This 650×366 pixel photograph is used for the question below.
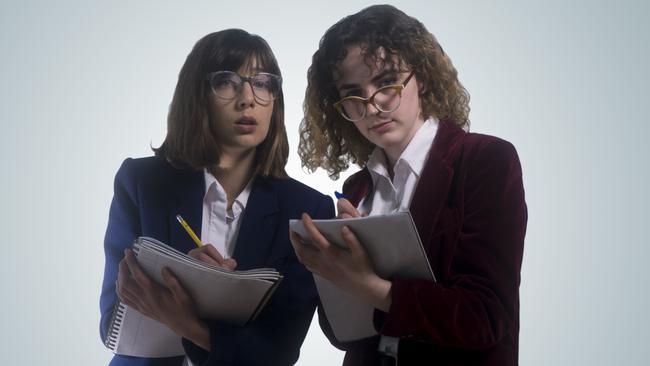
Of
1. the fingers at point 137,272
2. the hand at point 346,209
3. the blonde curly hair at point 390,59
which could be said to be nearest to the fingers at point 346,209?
the hand at point 346,209

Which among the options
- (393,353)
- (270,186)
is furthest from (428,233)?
(270,186)

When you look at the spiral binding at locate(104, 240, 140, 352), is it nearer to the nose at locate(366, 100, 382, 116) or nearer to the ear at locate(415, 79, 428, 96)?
the nose at locate(366, 100, 382, 116)

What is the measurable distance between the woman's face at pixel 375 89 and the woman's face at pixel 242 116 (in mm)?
349

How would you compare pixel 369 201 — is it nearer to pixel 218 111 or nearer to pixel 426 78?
pixel 426 78

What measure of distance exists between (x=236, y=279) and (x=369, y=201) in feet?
1.76

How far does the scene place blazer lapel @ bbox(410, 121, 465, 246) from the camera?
1.44 metres

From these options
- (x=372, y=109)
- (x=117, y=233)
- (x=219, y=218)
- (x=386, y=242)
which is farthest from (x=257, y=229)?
(x=386, y=242)

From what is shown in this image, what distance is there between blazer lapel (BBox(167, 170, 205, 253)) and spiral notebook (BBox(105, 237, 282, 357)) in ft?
0.88

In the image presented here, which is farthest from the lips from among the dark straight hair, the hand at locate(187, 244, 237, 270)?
the hand at locate(187, 244, 237, 270)

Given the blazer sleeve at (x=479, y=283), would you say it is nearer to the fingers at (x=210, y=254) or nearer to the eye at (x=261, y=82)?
the fingers at (x=210, y=254)

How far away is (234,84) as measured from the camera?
1.88m

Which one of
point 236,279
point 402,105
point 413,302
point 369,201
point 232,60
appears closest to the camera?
point 413,302

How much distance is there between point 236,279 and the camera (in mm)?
1391

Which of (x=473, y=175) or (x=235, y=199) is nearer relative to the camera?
(x=473, y=175)
